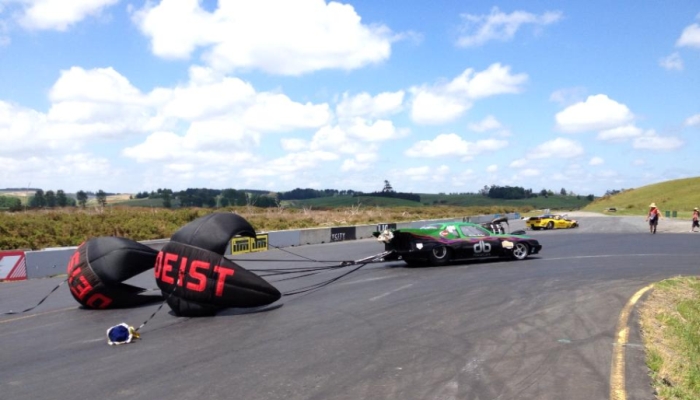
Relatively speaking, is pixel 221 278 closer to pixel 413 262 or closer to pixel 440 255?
pixel 440 255

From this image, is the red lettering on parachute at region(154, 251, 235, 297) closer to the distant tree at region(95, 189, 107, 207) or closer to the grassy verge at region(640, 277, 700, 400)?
the grassy verge at region(640, 277, 700, 400)

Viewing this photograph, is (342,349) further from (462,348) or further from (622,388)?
(622,388)

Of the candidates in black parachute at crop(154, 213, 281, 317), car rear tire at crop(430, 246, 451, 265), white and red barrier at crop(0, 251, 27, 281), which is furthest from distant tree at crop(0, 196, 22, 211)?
black parachute at crop(154, 213, 281, 317)

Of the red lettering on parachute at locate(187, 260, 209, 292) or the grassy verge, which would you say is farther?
the red lettering on parachute at locate(187, 260, 209, 292)

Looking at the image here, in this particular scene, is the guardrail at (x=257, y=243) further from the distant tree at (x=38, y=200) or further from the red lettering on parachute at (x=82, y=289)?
the distant tree at (x=38, y=200)

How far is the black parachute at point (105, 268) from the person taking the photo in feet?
34.2

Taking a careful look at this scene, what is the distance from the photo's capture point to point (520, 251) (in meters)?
18.9

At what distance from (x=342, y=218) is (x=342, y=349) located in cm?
4244

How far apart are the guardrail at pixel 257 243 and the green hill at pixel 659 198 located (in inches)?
3119

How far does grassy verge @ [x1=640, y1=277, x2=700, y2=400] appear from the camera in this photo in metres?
5.98

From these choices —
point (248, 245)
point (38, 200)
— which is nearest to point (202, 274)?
point (248, 245)

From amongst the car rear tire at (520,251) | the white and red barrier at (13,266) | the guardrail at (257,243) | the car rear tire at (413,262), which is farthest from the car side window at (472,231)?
the white and red barrier at (13,266)

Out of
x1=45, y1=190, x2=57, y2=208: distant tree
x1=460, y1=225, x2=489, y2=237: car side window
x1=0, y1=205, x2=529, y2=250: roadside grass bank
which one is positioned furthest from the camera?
x1=45, y1=190, x2=57, y2=208: distant tree

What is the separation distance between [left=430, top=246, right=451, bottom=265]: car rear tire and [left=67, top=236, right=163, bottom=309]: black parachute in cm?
904
